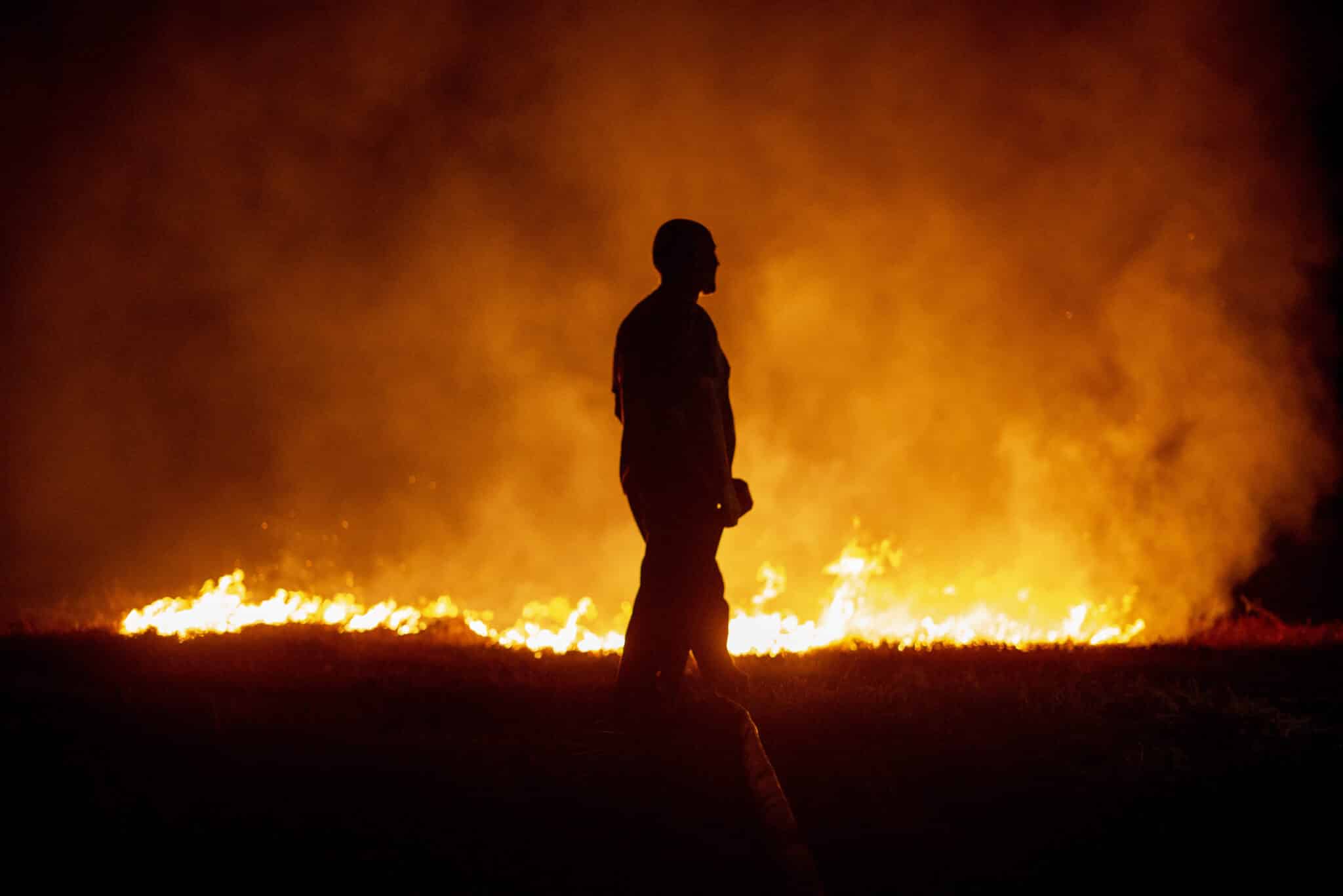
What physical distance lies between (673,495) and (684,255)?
1535mm

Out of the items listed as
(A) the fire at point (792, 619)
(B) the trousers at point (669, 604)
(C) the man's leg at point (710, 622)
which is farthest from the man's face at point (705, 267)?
(A) the fire at point (792, 619)

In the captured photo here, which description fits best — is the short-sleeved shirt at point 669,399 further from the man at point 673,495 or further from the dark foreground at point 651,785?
the dark foreground at point 651,785

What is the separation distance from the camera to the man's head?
587 cm

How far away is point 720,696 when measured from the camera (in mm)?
5477

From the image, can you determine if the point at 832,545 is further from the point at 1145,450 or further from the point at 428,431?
the point at 428,431

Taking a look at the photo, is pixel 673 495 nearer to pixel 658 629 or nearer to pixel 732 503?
pixel 732 503

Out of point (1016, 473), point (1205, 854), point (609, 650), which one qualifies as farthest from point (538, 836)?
point (1016, 473)

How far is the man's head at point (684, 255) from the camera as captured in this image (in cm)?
587

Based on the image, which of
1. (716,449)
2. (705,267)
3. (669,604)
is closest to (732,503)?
(716,449)

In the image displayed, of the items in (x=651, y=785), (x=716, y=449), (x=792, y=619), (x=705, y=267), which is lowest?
(x=651, y=785)

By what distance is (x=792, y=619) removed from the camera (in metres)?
13.8

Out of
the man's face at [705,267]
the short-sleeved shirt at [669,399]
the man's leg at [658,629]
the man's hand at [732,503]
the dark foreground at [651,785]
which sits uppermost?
the man's face at [705,267]

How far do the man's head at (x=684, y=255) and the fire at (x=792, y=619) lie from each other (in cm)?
407

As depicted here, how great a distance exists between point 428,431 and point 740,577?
9.00 metres
